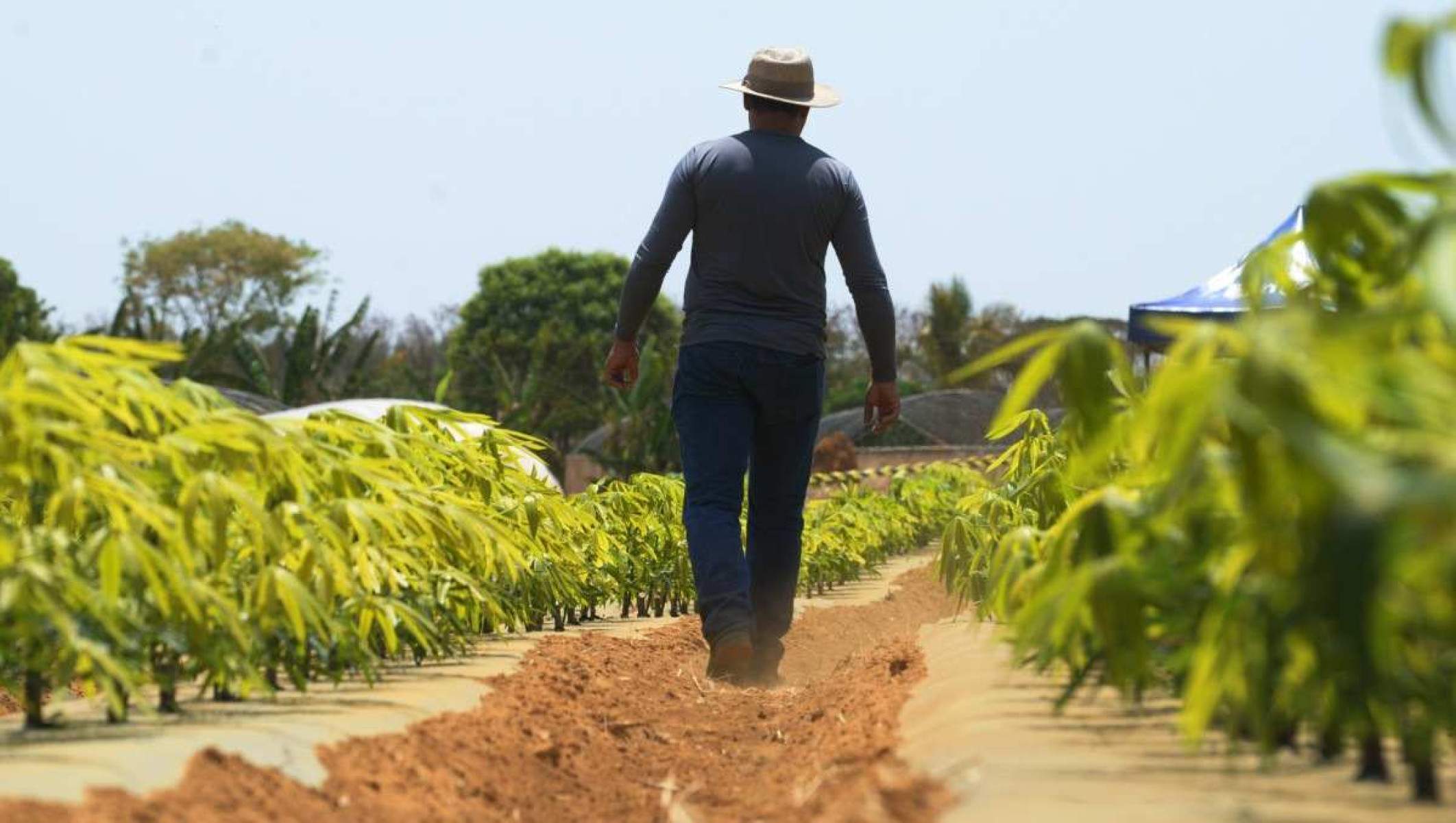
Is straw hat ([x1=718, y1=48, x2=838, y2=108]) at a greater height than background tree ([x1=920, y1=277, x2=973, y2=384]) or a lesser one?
lesser

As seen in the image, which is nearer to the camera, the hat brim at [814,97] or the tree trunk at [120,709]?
the tree trunk at [120,709]

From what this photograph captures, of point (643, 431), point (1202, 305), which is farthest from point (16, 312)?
point (1202, 305)

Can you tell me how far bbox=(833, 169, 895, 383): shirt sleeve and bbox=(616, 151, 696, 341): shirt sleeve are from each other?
1.52ft

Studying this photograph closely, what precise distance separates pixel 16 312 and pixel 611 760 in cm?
4056

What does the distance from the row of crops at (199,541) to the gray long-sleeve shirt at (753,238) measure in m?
1.03

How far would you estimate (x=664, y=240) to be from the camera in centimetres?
555

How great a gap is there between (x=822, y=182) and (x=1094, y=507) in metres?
2.98

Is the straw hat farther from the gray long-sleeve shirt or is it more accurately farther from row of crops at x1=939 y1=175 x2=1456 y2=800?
row of crops at x1=939 y1=175 x2=1456 y2=800

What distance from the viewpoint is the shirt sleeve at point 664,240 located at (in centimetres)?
555

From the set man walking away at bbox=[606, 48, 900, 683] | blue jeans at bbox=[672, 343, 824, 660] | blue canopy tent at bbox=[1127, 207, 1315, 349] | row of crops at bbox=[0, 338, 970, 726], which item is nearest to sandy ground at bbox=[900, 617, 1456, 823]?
row of crops at bbox=[0, 338, 970, 726]

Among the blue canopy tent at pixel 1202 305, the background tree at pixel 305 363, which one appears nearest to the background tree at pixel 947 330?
the background tree at pixel 305 363

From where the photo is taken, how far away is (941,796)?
251 centimetres

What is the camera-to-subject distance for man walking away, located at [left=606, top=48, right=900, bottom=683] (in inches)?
215

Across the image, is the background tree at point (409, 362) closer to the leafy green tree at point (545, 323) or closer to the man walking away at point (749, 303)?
the leafy green tree at point (545, 323)
